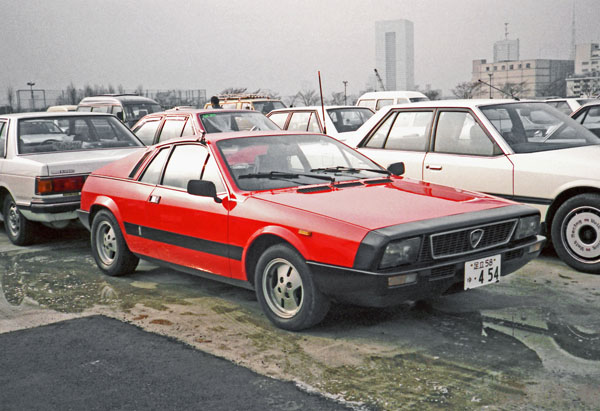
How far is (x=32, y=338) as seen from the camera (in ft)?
15.8

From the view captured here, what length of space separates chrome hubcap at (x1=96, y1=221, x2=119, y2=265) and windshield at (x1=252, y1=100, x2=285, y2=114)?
550 inches

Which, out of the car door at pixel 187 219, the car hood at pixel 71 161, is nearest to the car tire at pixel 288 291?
the car door at pixel 187 219

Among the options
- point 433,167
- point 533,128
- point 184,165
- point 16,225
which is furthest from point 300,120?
point 184,165

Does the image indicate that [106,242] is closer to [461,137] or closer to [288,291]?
[288,291]

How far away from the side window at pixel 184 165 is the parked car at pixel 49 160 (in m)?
2.27

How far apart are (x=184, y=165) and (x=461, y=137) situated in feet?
9.86

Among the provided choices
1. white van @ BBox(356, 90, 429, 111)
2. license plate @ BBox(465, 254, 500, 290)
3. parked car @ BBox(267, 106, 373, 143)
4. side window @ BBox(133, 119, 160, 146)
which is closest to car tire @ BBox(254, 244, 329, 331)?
license plate @ BBox(465, 254, 500, 290)

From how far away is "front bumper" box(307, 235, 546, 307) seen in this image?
169 inches

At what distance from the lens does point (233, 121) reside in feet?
37.4

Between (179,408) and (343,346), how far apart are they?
128cm

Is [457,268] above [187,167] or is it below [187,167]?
below

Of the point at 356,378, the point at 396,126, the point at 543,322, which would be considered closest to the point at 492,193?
the point at 396,126

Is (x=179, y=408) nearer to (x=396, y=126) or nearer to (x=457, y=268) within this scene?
(x=457, y=268)

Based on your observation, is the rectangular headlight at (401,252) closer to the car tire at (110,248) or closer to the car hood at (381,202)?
the car hood at (381,202)
